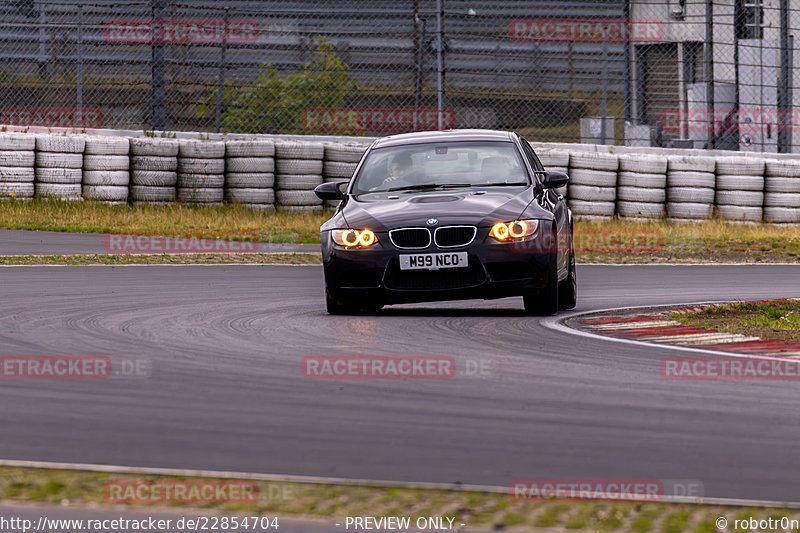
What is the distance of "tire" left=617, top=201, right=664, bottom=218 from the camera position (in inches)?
819

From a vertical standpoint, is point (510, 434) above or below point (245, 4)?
below

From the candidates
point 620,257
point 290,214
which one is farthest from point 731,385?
point 290,214

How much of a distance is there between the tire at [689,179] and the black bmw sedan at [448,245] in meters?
10.6

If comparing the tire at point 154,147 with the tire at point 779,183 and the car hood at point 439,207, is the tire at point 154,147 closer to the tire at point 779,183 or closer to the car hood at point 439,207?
the tire at point 779,183

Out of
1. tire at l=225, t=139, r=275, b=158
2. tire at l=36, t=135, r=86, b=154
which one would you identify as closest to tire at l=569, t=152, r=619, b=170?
tire at l=225, t=139, r=275, b=158

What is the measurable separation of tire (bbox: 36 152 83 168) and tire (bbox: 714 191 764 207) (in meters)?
9.77

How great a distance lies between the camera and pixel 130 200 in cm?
2023

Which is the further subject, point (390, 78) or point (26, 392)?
point (390, 78)

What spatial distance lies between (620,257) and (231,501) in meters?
13.6

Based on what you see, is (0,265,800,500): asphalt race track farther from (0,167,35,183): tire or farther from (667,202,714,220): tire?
(667,202,714,220): tire

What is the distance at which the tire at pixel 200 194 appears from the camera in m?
20.4

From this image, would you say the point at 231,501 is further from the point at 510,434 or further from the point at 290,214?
the point at 290,214

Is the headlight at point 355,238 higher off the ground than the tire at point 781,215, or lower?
higher

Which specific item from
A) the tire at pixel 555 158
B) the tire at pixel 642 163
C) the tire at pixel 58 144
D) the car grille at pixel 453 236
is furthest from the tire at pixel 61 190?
the car grille at pixel 453 236
